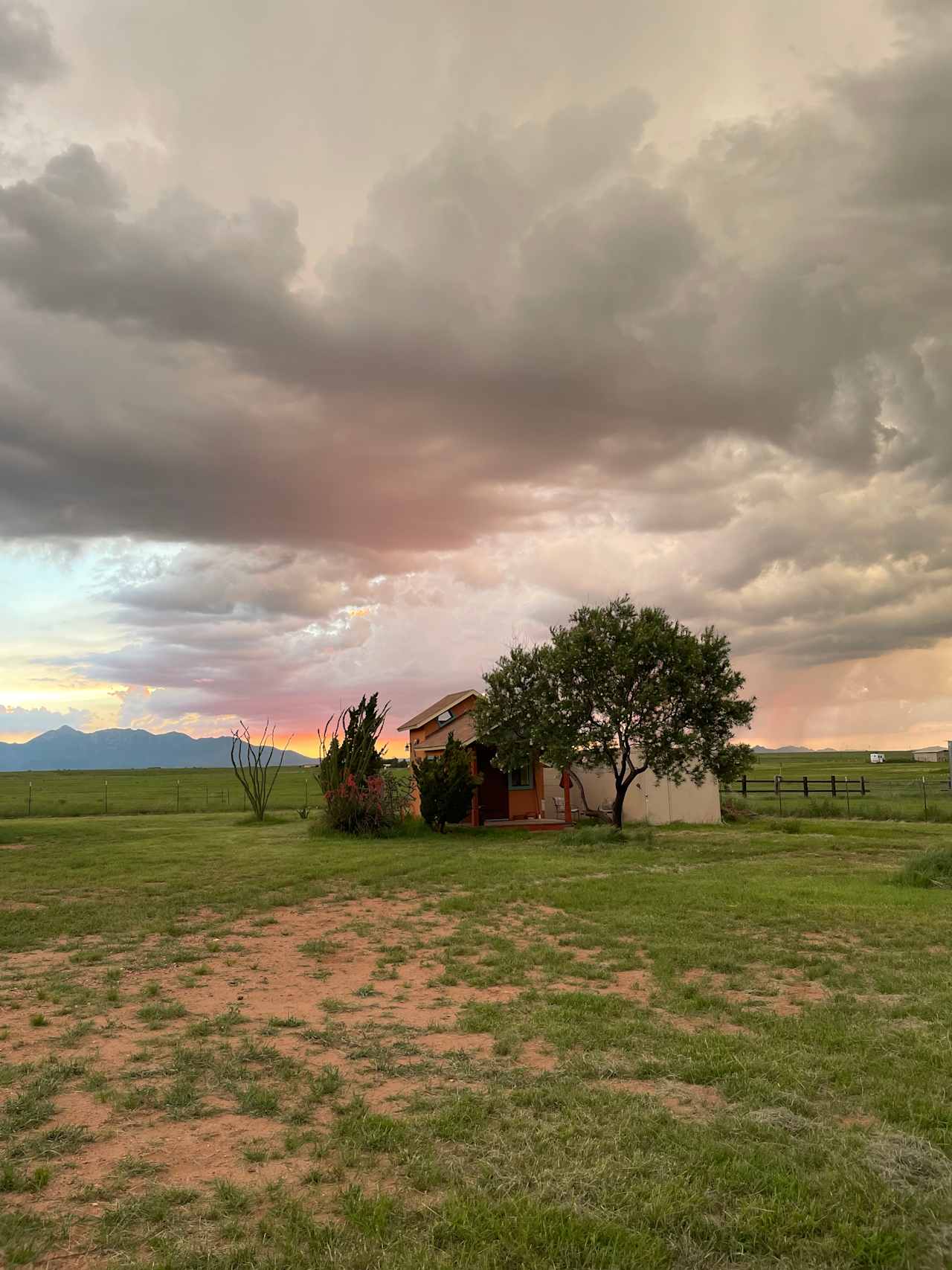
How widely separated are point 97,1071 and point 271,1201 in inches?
92.5

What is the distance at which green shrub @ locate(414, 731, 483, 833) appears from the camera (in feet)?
82.0

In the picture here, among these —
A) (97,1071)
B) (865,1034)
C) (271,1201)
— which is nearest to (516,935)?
(865,1034)

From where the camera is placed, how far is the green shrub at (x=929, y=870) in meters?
13.6

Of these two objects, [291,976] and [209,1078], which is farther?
[291,976]

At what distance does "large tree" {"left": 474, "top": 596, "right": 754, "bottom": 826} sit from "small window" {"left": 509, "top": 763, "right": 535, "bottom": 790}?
18.0 feet

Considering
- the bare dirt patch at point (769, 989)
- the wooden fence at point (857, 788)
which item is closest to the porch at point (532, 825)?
the wooden fence at point (857, 788)

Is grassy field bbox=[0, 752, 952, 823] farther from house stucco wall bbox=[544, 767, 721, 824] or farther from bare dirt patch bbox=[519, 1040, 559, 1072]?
bare dirt patch bbox=[519, 1040, 559, 1072]

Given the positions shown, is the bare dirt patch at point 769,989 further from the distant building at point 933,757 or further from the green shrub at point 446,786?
the distant building at point 933,757

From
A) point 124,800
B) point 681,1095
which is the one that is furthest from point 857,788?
point 681,1095

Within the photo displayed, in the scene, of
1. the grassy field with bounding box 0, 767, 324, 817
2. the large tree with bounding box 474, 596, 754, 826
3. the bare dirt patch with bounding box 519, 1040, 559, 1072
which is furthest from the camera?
the grassy field with bounding box 0, 767, 324, 817

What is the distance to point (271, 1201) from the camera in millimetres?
3867

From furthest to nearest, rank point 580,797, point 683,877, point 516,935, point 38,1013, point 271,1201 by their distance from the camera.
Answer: point 580,797
point 683,877
point 516,935
point 38,1013
point 271,1201

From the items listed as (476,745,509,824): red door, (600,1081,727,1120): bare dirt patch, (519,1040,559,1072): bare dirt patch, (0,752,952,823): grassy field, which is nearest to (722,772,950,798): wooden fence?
(0,752,952,823): grassy field

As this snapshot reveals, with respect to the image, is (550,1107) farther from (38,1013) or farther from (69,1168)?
(38,1013)
